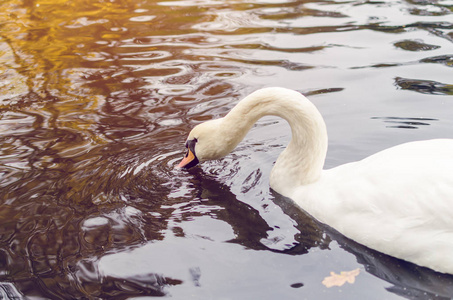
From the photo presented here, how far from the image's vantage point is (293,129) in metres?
5.04

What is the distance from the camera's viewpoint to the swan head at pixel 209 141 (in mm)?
5215

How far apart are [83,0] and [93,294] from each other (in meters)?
10.5

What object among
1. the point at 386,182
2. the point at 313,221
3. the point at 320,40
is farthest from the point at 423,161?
the point at 320,40

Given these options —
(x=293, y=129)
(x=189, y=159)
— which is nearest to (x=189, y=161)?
(x=189, y=159)

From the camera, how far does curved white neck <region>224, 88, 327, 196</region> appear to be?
16.1 feet

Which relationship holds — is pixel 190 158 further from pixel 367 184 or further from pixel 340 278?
pixel 340 278

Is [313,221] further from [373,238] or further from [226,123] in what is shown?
[226,123]

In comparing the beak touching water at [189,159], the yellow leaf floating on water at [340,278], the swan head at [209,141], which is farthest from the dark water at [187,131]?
the swan head at [209,141]

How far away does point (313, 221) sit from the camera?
15.3 ft

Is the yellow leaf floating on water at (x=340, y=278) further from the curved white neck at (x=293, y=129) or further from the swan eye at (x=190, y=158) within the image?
the swan eye at (x=190, y=158)

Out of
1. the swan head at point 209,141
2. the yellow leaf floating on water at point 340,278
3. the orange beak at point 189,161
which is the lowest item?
the yellow leaf floating on water at point 340,278

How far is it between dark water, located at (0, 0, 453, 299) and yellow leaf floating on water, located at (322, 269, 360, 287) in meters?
0.06

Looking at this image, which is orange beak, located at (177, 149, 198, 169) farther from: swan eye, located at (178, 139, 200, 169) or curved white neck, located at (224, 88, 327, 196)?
curved white neck, located at (224, 88, 327, 196)

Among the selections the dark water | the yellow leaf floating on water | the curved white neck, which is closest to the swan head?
the curved white neck
